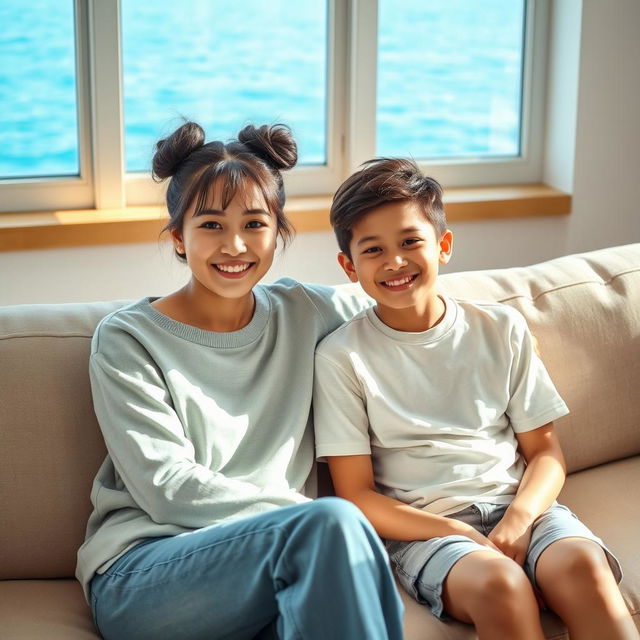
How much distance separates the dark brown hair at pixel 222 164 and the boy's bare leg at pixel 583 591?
73 cm

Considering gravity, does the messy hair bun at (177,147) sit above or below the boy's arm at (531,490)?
above

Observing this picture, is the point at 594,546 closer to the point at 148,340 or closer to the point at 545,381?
the point at 545,381

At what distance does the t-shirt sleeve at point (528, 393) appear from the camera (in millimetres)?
1783

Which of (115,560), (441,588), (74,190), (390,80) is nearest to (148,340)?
(115,560)

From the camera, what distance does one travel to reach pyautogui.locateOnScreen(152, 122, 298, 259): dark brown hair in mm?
1673

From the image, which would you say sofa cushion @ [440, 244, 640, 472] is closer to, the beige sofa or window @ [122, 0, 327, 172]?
the beige sofa

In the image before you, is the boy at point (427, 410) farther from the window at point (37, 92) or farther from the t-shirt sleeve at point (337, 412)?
the window at point (37, 92)

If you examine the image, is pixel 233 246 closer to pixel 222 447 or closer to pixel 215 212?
pixel 215 212

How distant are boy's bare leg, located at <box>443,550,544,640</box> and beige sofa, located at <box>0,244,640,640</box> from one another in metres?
0.06

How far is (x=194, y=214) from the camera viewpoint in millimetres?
1683

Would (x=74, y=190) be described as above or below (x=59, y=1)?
below

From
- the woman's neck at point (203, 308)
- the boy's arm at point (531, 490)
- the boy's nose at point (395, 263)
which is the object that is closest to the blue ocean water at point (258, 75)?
the woman's neck at point (203, 308)

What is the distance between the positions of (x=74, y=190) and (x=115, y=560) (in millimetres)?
1476

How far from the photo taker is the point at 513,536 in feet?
5.37
